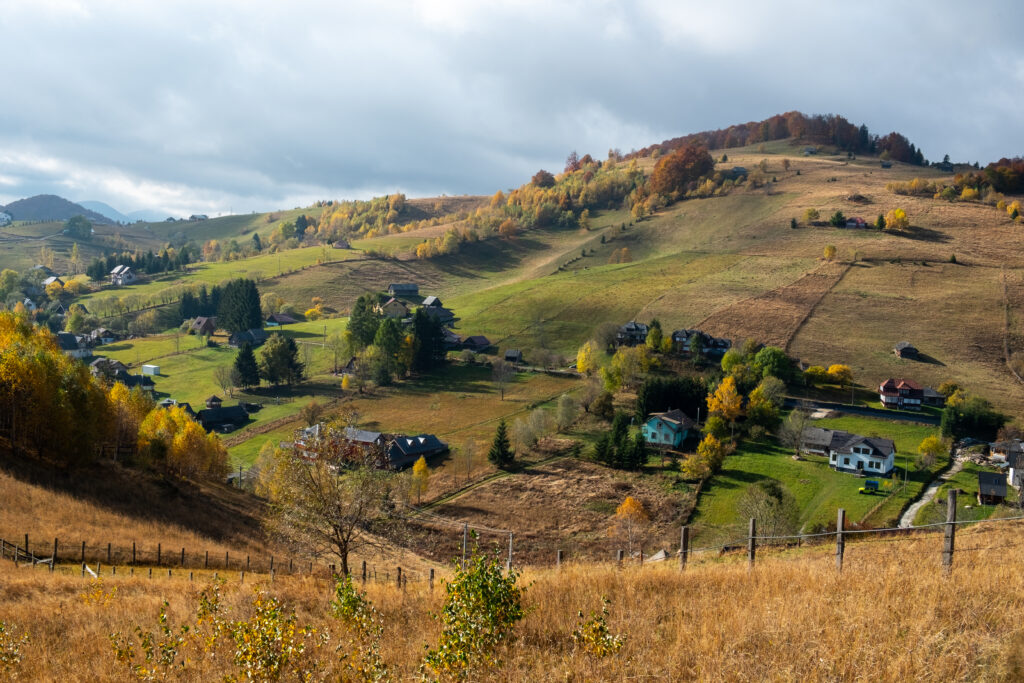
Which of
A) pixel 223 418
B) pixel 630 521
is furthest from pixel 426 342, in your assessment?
pixel 630 521

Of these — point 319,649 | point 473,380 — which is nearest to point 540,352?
point 473,380

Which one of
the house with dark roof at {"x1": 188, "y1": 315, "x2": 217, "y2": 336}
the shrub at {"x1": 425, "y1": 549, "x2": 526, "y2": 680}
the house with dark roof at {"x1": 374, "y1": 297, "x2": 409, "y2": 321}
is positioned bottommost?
the house with dark roof at {"x1": 188, "y1": 315, "x2": 217, "y2": 336}

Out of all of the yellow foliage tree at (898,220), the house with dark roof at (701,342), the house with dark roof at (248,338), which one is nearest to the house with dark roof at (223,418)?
the house with dark roof at (248,338)

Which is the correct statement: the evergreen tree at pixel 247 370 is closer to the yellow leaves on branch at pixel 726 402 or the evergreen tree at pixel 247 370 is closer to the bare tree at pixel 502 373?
the bare tree at pixel 502 373

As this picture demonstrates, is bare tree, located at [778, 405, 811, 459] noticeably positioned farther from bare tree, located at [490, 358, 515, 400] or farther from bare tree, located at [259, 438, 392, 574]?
bare tree, located at [259, 438, 392, 574]

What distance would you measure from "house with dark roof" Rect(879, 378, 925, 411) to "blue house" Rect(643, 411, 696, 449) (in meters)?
25.0

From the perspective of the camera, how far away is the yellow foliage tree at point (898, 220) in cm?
13125

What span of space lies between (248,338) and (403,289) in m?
36.1

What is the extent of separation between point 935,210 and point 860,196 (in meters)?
16.9

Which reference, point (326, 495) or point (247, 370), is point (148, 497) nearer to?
point (326, 495)

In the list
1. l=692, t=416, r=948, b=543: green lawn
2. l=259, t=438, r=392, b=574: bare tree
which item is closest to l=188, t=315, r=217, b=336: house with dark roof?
l=692, t=416, r=948, b=543: green lawn

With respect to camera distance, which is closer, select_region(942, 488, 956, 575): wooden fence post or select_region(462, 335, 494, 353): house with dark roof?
select_region(942, 488, 956, 575): wooden fence post

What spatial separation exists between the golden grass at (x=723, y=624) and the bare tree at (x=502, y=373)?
243 ft

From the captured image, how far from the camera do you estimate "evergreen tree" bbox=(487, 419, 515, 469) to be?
64.1 meters
